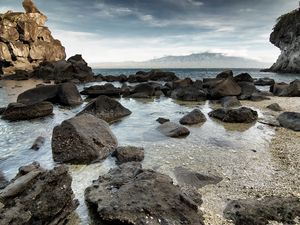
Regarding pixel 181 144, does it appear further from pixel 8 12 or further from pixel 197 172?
pixel 8 12

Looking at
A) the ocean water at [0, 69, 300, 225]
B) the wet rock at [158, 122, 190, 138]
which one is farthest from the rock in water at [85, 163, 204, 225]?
the wet rock at [158, 122, 190, 138]

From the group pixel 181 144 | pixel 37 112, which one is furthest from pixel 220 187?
pixel 37 112

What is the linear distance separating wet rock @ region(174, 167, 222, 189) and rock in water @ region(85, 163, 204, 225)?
4.74 feet

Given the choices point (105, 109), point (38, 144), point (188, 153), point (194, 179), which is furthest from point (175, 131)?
point (38, 144)

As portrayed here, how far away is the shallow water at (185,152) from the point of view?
325 inches

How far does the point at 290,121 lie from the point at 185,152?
706 cm

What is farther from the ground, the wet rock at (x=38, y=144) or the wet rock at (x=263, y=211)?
the wet rock at (x=263, y=211)

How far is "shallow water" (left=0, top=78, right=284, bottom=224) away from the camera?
826 cm

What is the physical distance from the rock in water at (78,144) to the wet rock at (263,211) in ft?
16.2

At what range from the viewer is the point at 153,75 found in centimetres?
5744

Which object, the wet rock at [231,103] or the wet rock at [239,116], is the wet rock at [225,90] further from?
the wet rock at [239,116]

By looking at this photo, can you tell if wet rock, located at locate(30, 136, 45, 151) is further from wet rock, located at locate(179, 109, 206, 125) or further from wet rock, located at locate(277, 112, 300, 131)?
wet rock, located at locate(277, 112, 300, 131)

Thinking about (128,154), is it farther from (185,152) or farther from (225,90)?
(225,90)

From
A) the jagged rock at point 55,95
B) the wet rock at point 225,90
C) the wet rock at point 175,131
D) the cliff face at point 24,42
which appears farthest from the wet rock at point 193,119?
the cliff face at point 24,42
